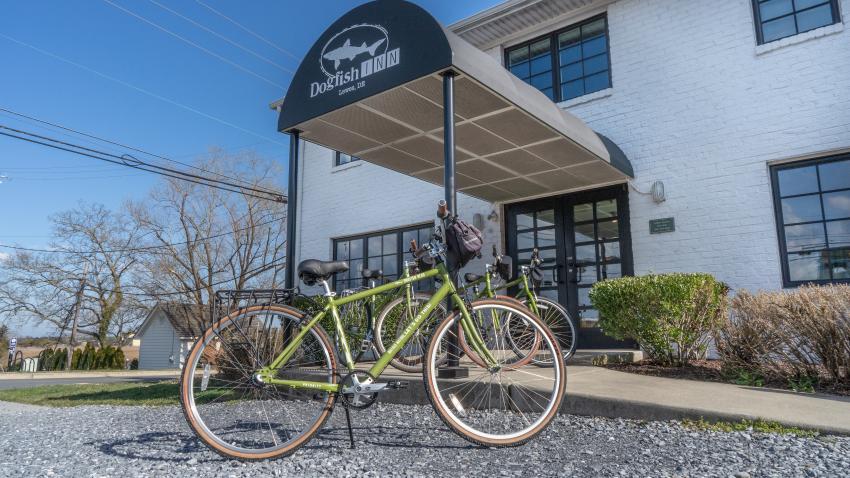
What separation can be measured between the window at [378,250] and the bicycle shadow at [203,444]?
5696 mm

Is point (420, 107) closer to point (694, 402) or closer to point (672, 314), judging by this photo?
point (672, 314)

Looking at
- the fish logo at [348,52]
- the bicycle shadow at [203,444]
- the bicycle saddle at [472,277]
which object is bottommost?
the bicycle shadow at [203,444]

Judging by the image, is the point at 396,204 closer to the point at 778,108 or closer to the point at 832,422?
the point at 778,108

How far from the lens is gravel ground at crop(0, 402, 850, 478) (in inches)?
85.3

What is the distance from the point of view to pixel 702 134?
6.29 metres

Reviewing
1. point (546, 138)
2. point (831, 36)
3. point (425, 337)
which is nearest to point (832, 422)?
point (425, 337)

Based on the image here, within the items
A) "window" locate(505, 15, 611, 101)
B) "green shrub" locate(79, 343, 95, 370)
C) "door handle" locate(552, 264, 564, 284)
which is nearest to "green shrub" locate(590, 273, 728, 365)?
"door handle" locate(552, 264, 564, 284)

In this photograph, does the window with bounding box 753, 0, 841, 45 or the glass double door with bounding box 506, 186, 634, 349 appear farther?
the glass double door with bounding box 506, 186, 634, 349

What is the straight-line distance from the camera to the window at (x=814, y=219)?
541 centimetres

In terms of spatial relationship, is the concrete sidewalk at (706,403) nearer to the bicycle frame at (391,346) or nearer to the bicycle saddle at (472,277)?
the bicycle frame at (391,346)

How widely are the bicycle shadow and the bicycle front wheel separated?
21cm

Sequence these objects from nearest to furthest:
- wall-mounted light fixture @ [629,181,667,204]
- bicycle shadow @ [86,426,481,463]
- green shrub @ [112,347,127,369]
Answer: bicycle shadow @ [86,426,481,463] < wall-mounted light fixture @ [629,181,667,204] < green shrub @ [112,347,127,369]

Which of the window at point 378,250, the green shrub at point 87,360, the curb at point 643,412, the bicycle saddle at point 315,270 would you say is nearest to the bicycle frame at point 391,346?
the bicycle saddle at point 315,270

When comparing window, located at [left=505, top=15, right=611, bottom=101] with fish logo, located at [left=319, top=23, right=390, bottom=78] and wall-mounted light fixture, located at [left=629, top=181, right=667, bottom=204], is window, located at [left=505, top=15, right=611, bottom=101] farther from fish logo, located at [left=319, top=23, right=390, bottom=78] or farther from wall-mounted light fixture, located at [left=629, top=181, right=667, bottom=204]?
fish logo, located at [left=319, top=23, right=390, bottom=78]
